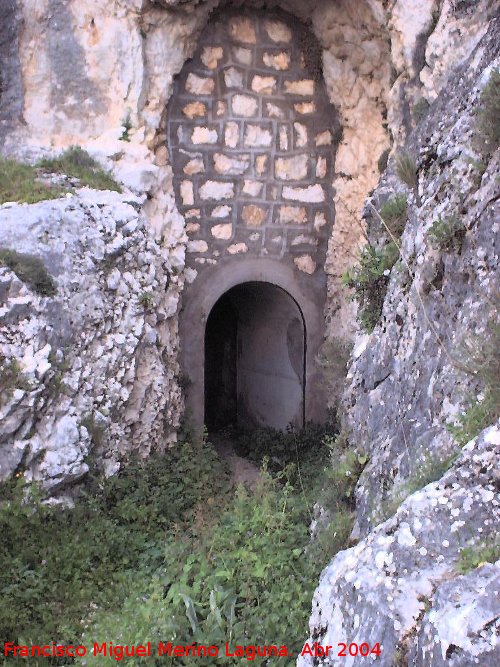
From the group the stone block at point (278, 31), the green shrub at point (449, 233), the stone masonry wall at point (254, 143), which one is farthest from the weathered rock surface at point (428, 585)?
the stone block at point (278, 31)

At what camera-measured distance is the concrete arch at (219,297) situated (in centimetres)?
613

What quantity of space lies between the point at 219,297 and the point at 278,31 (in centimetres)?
267

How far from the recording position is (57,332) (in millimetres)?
4395

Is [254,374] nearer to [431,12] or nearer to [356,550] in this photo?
[431,12]

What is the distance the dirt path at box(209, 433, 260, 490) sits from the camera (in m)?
5.72

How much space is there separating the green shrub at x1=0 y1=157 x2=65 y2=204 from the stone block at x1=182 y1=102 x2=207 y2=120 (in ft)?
5.30

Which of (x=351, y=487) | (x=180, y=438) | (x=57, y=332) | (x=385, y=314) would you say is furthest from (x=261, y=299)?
(x=351, y=487)

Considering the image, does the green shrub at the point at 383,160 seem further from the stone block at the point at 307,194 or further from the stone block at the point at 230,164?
the stone block at the point at 230,164

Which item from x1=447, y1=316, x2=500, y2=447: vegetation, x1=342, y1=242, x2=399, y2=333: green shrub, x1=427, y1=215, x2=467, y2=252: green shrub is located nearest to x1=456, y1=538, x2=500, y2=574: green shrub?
x1=447, y1=316, x2=500, y2=447: vegetation

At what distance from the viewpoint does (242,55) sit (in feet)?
20.2

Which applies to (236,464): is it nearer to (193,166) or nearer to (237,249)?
(237,249)

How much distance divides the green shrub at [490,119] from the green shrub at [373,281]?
3.57 feet

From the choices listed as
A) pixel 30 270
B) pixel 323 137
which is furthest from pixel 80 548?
pixel 323 137

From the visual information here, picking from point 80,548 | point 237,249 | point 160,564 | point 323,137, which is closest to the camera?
point 80,548
